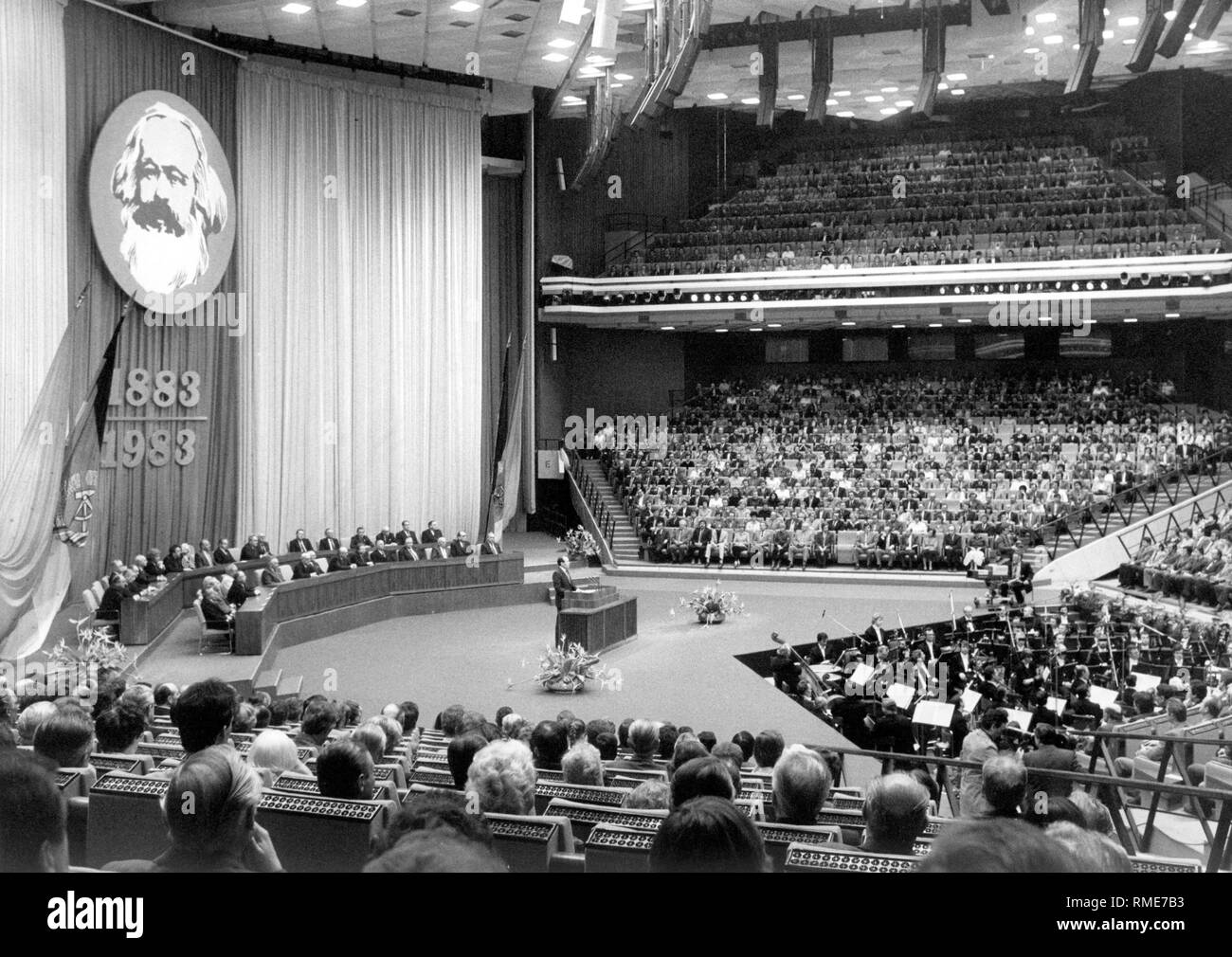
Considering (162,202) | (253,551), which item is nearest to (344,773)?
(253,551)

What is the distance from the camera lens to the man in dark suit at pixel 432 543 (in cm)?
2180

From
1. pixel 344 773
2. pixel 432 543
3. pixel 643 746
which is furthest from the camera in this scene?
pixel 432 543

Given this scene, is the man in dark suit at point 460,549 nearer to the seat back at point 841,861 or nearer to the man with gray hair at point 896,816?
the man with gray hair at point 896,816

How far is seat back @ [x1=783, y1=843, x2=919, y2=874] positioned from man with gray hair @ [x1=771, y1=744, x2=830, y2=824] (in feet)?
4.08

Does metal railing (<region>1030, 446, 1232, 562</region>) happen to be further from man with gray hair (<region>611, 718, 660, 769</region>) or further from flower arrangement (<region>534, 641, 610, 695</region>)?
man with gray hair (<region>611, 718, 660, 769</region>)

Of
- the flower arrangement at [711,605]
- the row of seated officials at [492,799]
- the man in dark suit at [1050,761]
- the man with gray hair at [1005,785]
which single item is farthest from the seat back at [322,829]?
the flower arrangement at [711,605]

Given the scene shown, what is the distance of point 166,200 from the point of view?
784 inches

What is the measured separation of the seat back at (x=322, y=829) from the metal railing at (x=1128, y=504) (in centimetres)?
2117

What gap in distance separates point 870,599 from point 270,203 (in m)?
13.7

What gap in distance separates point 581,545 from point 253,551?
812 centimetres

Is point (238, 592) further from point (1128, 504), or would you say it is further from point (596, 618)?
point (1128, 504)

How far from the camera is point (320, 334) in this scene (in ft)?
78.9
